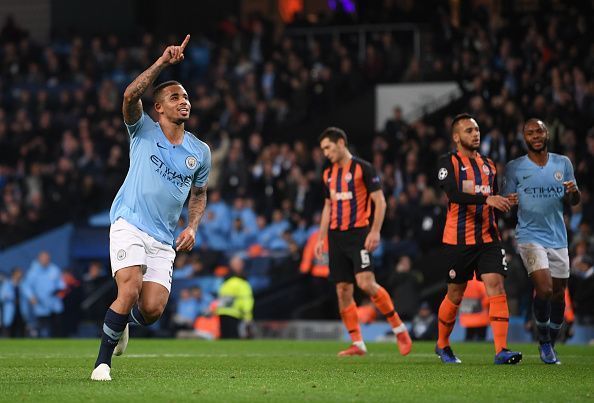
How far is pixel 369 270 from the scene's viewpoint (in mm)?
12344

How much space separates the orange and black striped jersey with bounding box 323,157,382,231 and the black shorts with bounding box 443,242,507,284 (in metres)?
1.73

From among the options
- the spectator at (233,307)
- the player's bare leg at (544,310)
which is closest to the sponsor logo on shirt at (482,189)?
the player's bare leg at (544,310)

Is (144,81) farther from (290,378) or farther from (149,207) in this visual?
(290,378)

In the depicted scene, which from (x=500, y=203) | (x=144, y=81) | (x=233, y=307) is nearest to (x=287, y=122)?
(x=233, y=307)

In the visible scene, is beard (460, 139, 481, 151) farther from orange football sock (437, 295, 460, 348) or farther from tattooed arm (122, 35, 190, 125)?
tattooed arm (122, 35, 190, 125)

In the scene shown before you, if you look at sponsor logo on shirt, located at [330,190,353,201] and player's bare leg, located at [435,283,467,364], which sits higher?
sponsor logo on shirt, located at [330,190,353,201]

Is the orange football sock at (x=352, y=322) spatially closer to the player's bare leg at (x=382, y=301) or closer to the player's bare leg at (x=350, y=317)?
the player's bare leg at (x=350, y=317)

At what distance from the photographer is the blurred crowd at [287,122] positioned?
20.2m

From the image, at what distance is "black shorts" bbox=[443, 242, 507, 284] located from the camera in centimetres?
1068

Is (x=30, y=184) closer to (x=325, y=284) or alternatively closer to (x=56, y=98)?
(x=56, y=98)

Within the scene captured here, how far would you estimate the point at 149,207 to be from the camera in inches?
340

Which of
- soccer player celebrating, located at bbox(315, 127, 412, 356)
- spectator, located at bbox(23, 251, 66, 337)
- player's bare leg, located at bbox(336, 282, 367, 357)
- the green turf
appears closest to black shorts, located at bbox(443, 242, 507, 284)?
the green turf

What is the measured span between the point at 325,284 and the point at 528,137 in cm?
968

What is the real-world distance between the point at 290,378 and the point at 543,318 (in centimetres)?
327
